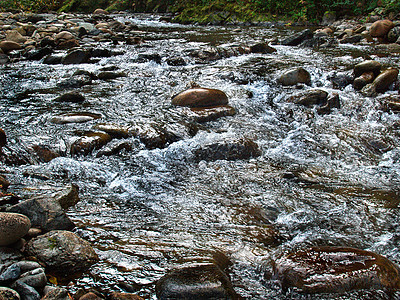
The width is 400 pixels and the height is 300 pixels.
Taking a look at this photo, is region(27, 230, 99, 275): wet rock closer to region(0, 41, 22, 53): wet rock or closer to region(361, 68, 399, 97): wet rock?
region(361, 68, 399, 97): wet rock

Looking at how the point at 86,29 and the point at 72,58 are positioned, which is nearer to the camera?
the point at 72,58

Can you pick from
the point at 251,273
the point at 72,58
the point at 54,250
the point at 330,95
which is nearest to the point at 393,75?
the point at 330,95

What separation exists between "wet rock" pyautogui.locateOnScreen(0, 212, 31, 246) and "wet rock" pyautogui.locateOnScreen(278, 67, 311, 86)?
6440 mm

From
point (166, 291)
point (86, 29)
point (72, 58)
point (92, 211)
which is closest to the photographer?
point (166, 291)

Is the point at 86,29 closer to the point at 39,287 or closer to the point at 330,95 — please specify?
the point at 330,95

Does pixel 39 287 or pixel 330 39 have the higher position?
pixel 330 39

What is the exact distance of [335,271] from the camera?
7.92 feet

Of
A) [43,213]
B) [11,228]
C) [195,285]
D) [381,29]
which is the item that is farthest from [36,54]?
[381,29]

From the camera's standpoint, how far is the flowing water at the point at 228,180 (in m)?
2.87

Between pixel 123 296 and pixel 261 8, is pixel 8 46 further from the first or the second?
pixel 261 8

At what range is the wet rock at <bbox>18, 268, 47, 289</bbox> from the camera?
212 cm

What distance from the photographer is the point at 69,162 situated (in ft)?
14.9

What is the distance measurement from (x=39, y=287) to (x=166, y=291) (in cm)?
85

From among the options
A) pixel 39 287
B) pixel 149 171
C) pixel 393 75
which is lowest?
pixel 149 171
